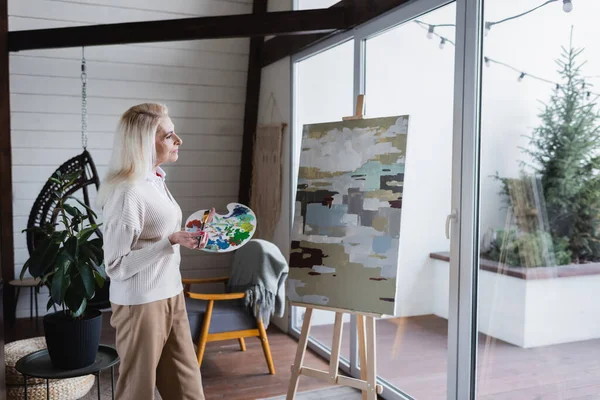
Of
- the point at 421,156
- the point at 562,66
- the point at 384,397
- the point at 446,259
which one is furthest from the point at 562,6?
the point at 384,397

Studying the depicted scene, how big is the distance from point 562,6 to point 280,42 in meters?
2.71

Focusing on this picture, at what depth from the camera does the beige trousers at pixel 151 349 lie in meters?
2.08

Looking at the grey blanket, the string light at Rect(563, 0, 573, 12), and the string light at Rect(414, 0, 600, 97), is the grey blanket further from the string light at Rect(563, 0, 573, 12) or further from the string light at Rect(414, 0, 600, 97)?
the string light at Rect(563, 0, 573, 12)

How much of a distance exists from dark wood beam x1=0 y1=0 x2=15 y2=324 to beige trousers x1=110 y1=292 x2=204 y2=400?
2.29 metres

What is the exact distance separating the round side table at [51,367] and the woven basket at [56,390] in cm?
21

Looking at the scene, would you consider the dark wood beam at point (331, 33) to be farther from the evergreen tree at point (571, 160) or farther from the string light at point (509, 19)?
the evergreen tree at point (571, 160)

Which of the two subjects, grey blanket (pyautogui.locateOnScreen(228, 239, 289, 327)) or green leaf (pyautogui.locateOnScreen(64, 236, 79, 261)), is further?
grey blanket (pyautogui.locateOnScreen(228, 239, 289, 327))

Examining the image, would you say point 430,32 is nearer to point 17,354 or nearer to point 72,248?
point 72,248

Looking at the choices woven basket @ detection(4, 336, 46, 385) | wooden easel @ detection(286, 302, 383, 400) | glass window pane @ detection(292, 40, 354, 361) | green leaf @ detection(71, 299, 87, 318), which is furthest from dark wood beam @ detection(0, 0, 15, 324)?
wooden easel @ detection(286, 302, 383, 400)

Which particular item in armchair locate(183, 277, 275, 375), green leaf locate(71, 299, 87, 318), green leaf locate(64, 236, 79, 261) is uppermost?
green leaf locate(64, 236, 79, 261)

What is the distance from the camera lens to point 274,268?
3.63 metres

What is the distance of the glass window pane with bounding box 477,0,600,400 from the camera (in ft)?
6.57

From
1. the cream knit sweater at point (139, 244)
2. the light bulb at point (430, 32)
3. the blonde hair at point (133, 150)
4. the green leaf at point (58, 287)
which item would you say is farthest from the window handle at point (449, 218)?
the green leaf at point (58, 287)

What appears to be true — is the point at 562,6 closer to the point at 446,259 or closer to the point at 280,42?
the point at 446,259
